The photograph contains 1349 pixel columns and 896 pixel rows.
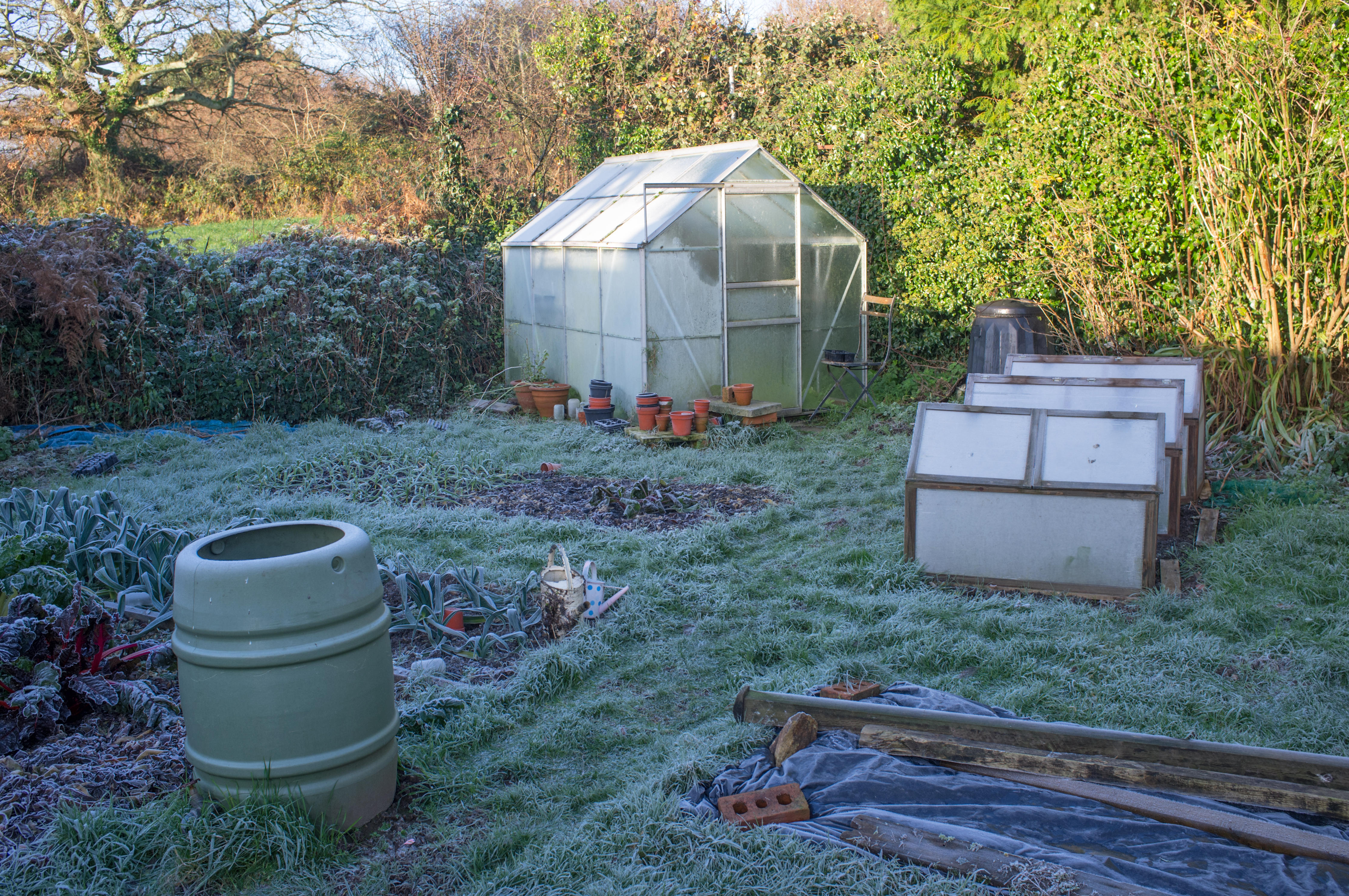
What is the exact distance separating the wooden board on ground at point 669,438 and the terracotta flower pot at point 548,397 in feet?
6.05

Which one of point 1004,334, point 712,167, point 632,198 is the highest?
point 712,167

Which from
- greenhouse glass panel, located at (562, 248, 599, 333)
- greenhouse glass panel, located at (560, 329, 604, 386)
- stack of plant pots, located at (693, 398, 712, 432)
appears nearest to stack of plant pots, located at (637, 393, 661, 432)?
stack of plant pots, located at (693, 398, 712, 432)

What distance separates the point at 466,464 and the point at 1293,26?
7.28 metres

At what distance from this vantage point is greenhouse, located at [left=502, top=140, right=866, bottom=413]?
957 centimetres

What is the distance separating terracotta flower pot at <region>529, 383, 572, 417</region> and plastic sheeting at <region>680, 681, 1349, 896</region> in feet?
25.6

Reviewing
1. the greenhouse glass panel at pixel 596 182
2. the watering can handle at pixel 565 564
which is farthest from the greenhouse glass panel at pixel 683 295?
the watering can handle at pixel 565 564

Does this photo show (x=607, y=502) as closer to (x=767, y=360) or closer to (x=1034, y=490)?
(x=1034, y=490)

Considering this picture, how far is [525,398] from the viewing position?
10734mm

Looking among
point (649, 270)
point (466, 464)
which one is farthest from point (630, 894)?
point (649, 270)

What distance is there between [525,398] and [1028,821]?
8.75 meters

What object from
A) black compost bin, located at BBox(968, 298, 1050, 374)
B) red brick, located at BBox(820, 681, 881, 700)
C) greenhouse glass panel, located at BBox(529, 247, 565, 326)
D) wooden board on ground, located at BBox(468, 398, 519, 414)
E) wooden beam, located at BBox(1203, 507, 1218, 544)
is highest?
greenhouse glass panel, located at BBox(529, 247, 565, 326)

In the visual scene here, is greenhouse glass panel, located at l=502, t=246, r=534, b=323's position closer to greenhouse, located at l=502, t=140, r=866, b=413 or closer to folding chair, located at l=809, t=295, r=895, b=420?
greenhouse, located at l=502, t=140, r=866, b=413

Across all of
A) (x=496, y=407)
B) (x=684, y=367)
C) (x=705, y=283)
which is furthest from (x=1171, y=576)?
(x=496, y=407)

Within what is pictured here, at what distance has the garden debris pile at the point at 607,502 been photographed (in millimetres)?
6352
